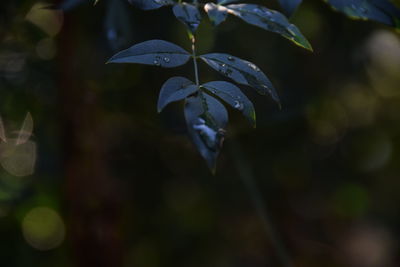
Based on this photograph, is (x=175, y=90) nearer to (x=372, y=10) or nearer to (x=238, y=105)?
(x=238, y=105)

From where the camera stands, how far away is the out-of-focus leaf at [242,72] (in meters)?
0.50

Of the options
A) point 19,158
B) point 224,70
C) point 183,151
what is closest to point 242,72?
point 224,70

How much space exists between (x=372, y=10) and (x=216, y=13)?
178mm

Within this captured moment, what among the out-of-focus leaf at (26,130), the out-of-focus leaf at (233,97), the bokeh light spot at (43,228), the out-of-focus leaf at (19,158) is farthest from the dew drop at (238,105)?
the bokeh light spot at (43,228)

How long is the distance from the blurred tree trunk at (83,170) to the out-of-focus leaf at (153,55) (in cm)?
69

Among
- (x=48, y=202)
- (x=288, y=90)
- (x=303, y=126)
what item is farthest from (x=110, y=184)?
(x=303, y=126)

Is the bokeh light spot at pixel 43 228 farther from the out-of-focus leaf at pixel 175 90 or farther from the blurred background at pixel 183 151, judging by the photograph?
the out-of-focus leaf at pixel 175 90

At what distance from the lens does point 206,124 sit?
456 millimetres

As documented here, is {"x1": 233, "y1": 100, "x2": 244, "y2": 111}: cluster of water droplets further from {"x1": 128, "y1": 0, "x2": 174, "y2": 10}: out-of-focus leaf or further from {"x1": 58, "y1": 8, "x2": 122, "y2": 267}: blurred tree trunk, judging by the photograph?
{"x1": 58, "y1": 8, "x2": 122, "y2": 267}: blurred tree trunk

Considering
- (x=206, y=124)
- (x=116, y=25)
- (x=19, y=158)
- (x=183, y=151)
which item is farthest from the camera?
(x=183, y=151)

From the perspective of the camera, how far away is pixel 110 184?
1.23m

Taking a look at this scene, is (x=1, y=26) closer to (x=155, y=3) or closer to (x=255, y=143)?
(x=155, y=3)

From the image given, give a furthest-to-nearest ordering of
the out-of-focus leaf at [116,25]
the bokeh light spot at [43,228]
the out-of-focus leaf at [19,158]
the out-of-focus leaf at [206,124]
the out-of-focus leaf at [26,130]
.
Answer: the bokeh light spot at [43,228], the out-of-focus leaf at [19,158], the out-of-focus leaf at [26,130], the out-of-focus leaf at [116,25], the out-of-focus leaf at [206,124]

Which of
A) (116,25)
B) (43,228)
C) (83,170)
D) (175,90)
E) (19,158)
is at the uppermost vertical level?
Result: (175,90)
